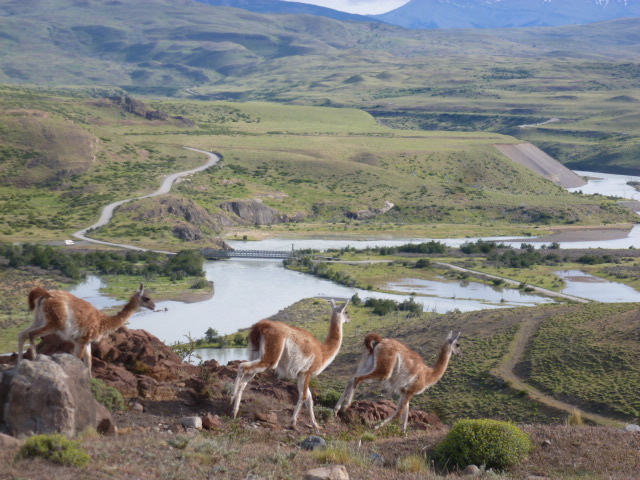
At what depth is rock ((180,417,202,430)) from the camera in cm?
1504

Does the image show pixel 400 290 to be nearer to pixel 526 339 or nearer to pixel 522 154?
pixel 526 339

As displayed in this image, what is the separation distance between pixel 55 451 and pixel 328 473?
3825mm

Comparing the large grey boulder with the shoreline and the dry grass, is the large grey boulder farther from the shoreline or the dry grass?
the shoreline

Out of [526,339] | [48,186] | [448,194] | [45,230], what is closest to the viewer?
[526,339]

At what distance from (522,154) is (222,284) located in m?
101

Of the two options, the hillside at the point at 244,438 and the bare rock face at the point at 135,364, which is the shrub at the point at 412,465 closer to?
the hillside at the point at 244,438

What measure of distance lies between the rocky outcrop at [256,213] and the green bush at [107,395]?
264 feet

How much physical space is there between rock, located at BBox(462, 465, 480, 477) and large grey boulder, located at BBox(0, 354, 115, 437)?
626 centimetres

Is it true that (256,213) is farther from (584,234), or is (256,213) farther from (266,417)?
(266,417)

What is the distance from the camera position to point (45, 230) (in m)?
81.6

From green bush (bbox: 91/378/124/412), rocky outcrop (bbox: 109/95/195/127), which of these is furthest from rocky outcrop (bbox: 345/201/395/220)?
green bush (bbox: 91/378/124/412)

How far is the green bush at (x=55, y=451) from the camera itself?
11.5 m

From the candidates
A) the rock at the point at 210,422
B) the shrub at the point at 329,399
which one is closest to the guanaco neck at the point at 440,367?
the shrub at the point at 329,399

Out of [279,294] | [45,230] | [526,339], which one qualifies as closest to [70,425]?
[526,339]
